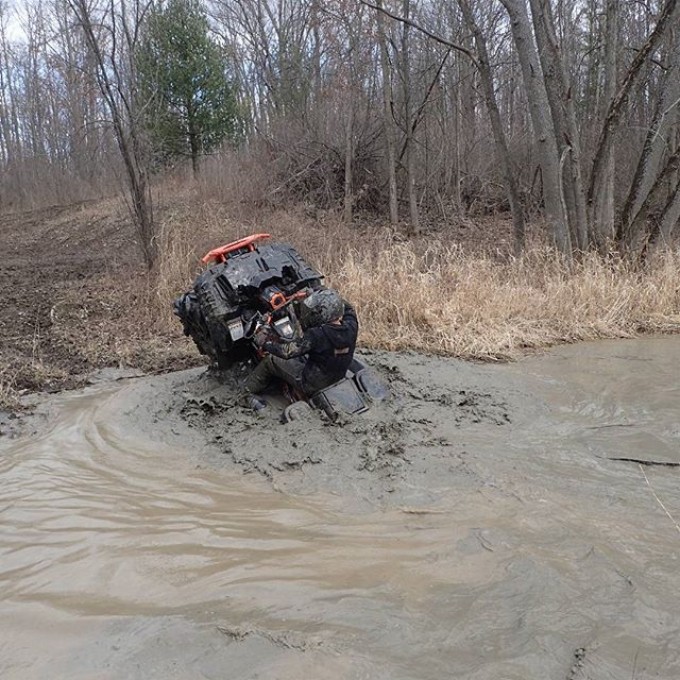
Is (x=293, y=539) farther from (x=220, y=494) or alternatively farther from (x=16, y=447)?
(x=16, y=447)

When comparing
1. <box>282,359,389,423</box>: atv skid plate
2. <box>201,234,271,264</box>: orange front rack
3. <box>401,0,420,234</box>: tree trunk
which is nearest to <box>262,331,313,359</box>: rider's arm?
<box>282,359,389,423</box>: atv skid plate

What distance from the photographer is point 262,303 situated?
5.18 metres

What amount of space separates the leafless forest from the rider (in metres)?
5.65

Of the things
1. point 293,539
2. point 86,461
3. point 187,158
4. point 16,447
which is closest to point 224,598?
point 293,539

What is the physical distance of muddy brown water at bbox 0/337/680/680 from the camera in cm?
248

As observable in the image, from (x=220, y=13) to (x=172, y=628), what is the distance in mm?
24378

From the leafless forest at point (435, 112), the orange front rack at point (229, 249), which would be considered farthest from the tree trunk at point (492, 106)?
the orange front rack at point (229, 249)

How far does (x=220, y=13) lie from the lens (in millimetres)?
22672

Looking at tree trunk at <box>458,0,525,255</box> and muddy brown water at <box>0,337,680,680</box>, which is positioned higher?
tree trunk at <box>458,0,525,255</box>

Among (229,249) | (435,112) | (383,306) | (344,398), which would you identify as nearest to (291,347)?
(344,398)

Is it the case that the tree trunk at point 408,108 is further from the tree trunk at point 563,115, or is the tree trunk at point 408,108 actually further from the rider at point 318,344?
the rider at point 318,344

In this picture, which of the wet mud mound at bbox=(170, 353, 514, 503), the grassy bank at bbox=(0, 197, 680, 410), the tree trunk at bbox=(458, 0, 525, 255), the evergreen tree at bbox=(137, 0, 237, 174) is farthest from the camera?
the evergreen tree at bbox=(137, 0, 237, 174)

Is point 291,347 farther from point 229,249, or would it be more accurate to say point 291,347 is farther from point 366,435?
point 229,249

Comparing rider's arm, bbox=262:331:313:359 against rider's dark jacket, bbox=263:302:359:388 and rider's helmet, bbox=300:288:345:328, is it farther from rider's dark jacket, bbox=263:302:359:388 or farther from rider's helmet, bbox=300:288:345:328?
rider's helmet, bbox=300:288:345:328
